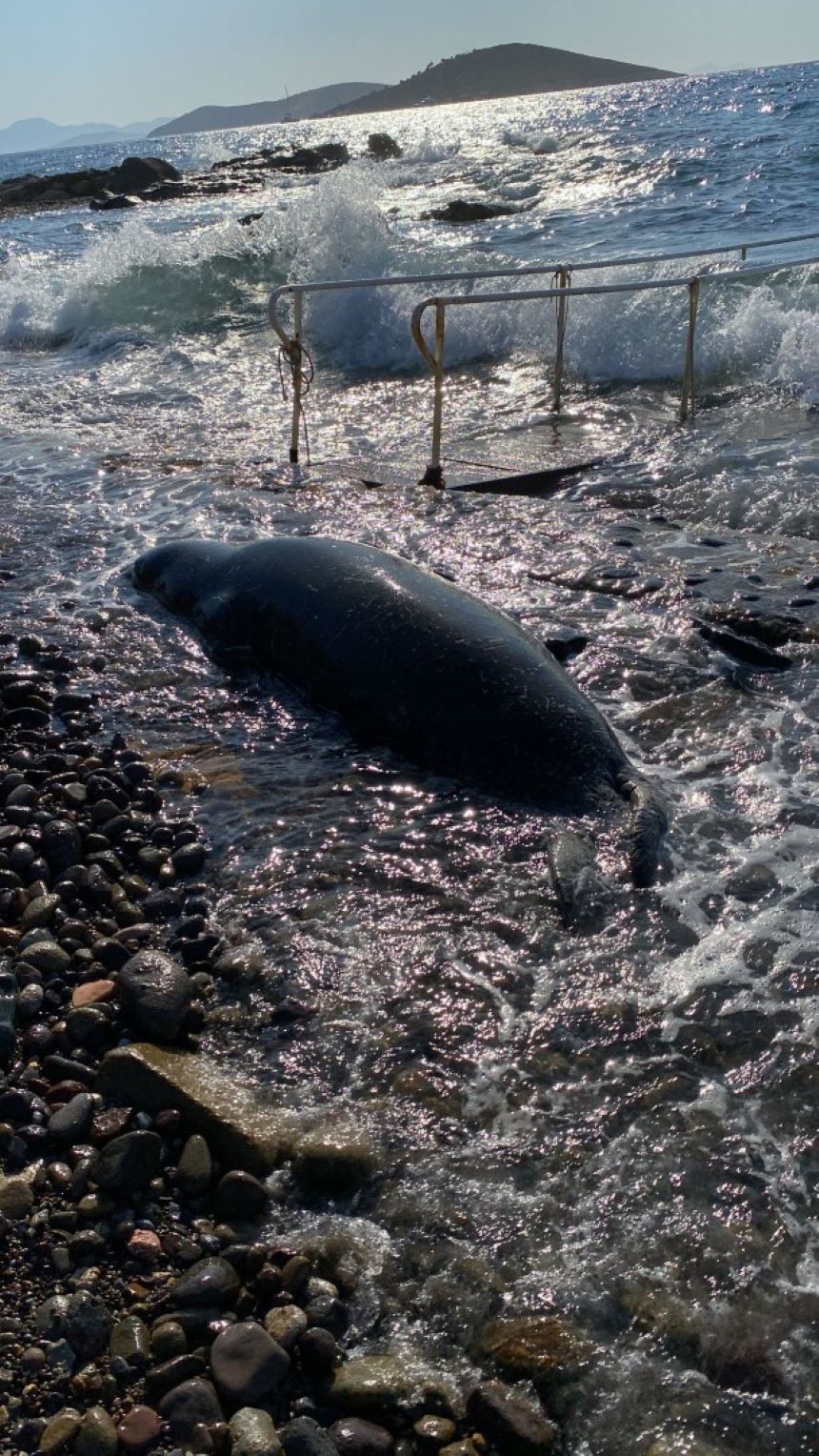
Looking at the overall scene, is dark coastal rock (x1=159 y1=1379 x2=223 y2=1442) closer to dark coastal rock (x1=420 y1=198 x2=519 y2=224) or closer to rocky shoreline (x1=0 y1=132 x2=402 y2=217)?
dark coastal rock (x1=420 y1=198 x2=519 y2=224)

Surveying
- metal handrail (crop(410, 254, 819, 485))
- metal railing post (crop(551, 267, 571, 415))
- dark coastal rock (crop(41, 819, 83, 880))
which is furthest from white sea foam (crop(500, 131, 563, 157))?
dark coastal rock (crop(41, 819, 83, 880))

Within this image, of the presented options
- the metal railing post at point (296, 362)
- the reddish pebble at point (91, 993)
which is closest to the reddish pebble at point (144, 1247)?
the reddish pebble at point (91, 993)

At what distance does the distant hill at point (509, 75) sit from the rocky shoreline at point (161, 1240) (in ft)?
624

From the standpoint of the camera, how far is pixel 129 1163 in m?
3.08

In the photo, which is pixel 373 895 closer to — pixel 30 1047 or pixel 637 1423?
pixel 30 1047

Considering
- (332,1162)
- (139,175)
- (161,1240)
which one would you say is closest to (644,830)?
(332,1162)

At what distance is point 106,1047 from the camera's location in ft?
11.7

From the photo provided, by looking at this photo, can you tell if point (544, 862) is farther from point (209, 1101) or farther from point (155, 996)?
point (209, 1101)

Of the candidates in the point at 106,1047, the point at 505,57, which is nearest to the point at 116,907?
the point at 106,1047

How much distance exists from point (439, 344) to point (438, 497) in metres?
1.09

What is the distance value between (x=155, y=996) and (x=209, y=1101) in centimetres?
46

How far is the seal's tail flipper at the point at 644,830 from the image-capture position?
14.2 feet

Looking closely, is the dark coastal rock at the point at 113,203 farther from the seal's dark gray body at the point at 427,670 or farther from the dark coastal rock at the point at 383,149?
the seal's dark gray body at the point at 427,670

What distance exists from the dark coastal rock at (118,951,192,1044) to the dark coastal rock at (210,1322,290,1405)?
110cm
